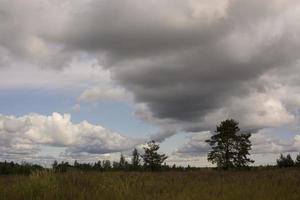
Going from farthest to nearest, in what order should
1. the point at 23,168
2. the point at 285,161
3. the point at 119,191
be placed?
1. the point at 285,161
2. the point at 23,168
3. the point at 119,191

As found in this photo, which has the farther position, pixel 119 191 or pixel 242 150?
pixel 242 150

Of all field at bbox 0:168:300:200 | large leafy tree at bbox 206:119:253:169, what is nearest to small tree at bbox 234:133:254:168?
large leafy tree at bbox 206:119:253:169

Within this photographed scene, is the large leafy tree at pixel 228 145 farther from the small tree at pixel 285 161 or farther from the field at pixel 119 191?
the field at pixel 119 191

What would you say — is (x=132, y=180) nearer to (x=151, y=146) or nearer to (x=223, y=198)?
(x=223, y=198)

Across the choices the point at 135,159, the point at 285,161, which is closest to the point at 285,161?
the point at 285,161

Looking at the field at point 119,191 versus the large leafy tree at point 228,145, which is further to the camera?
the large leafy tree at point 228,145

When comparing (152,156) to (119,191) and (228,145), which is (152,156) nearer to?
(228,145)

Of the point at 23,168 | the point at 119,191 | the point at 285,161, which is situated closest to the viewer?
the point at 119,191

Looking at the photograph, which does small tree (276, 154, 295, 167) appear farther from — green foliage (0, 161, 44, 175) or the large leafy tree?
green foliage (0, 161, 44, 175)

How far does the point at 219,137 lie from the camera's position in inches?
2035

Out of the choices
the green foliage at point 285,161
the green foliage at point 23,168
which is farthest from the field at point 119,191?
the green foliage at point 285,161

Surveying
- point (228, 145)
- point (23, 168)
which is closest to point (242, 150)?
point (228, 145)

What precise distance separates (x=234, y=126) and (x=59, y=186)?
40.2 m

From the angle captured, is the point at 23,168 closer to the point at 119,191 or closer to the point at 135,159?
the point at 119,191
